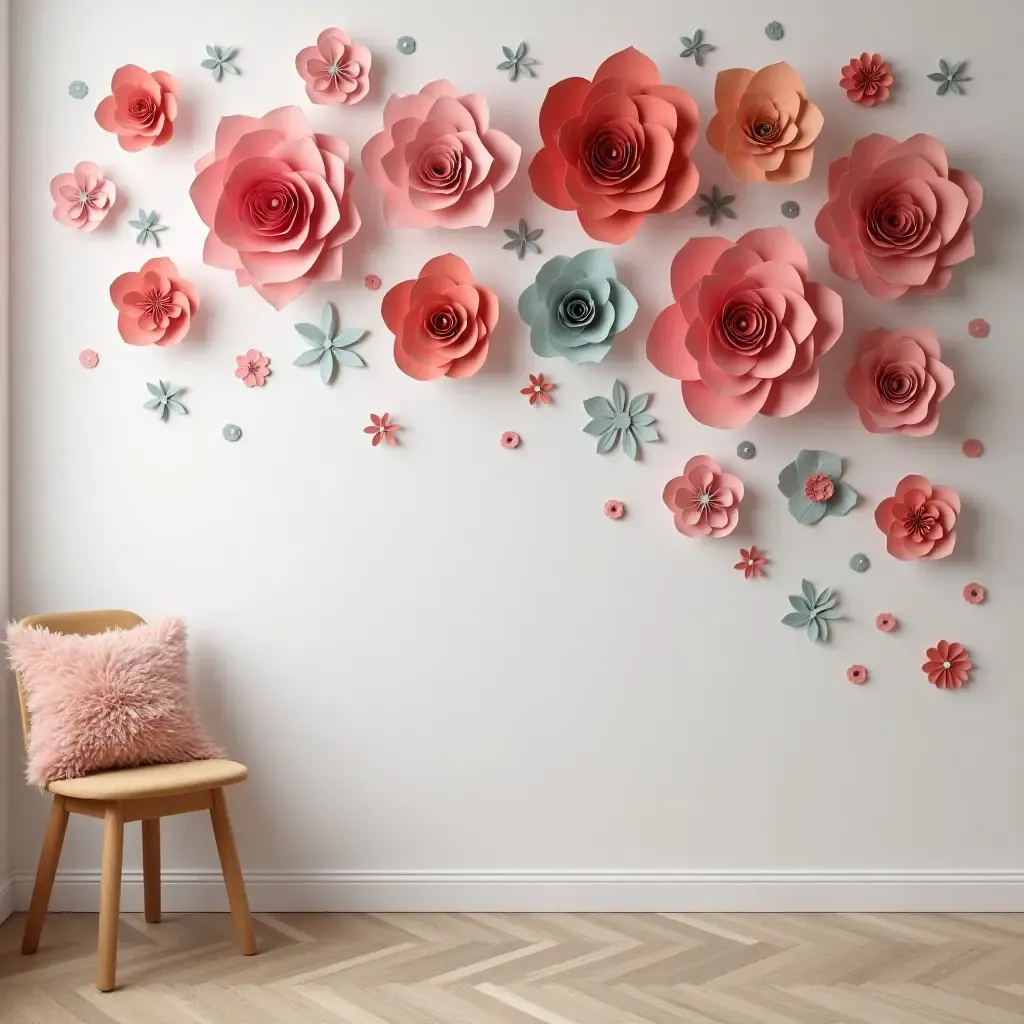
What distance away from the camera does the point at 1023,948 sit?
97.8 inches

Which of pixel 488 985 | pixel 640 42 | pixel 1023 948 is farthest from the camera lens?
pixel 640 42

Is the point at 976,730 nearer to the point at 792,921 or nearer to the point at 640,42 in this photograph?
the point at 792,921

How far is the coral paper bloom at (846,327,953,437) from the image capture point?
101 inches

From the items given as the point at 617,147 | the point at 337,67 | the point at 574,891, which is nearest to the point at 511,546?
the point at 574,891

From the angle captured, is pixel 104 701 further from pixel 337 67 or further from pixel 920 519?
pixel 920 519

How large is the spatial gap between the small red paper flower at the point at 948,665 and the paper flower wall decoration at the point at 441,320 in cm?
134

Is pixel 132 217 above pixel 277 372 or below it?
above

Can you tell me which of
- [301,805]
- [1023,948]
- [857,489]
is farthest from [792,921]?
[301,805]

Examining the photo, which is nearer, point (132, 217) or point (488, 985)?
point (488, 985)

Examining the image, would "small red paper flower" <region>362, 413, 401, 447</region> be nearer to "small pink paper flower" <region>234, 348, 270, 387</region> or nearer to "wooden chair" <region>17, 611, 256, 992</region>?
"small pink paper flower" <region>234, 348, 270, 387</region>

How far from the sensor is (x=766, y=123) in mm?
2561

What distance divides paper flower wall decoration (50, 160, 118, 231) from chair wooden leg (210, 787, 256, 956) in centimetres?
143

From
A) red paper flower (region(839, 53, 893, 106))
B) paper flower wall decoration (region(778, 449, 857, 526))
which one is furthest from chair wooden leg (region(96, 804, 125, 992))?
red paper flower (region(839, 53, 893, 106))

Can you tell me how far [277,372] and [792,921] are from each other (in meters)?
1.86
